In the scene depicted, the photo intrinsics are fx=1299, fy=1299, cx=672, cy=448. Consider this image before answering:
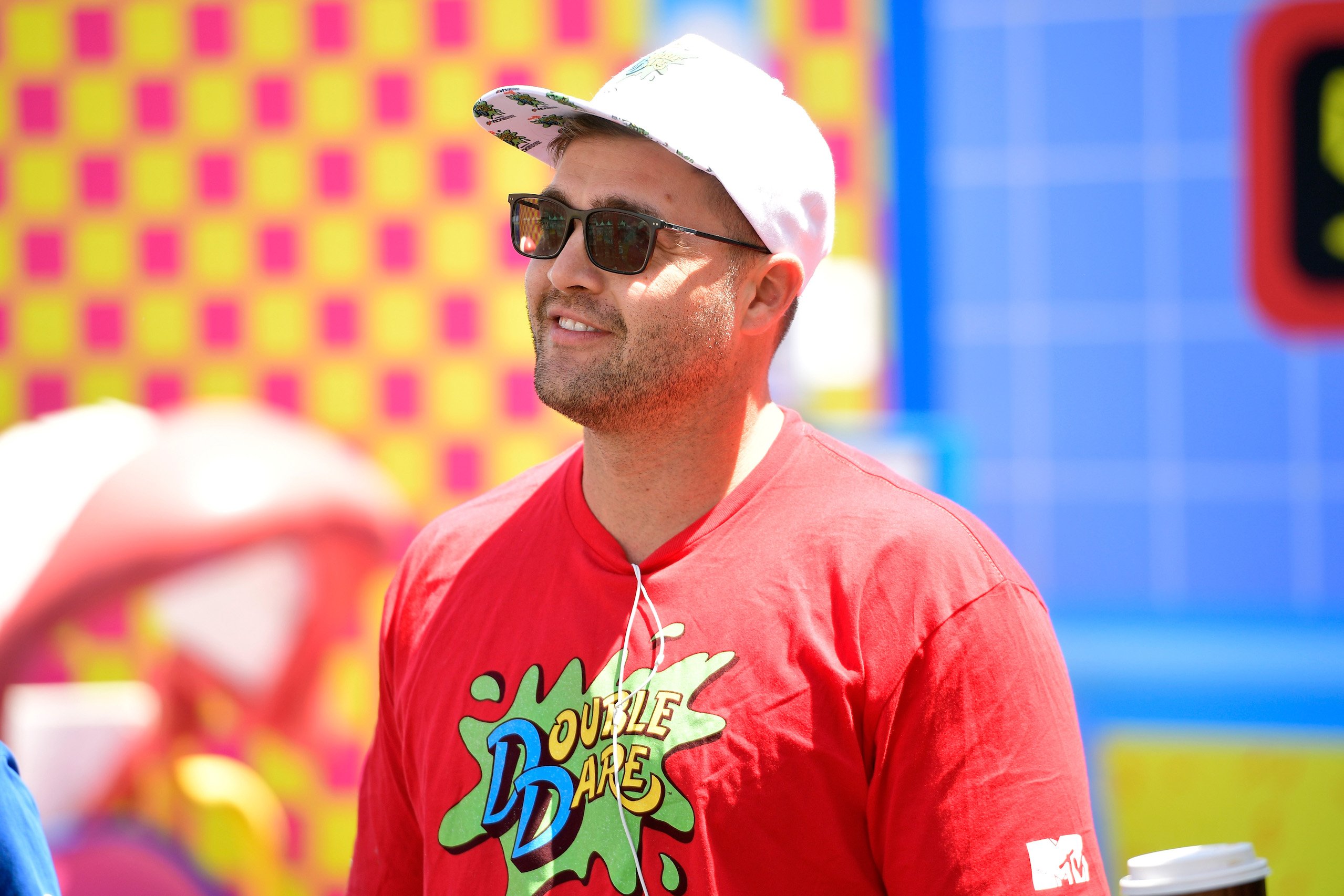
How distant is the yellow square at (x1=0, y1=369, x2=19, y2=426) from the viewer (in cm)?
341

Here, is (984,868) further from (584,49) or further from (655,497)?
(584,49)

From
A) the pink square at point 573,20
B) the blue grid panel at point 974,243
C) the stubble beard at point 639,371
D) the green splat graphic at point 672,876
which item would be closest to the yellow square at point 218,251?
the pink square at point 573,20

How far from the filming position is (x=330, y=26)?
3.25 m

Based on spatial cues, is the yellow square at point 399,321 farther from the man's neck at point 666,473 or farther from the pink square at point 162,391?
the man's neck at point 666,473

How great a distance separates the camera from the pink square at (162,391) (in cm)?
334

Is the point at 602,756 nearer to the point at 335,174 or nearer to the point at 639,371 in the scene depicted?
the point at 639,371

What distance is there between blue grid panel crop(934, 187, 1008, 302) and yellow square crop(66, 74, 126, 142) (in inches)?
82.6

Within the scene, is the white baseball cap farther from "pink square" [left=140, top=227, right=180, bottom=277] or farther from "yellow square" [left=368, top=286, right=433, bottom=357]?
"pink square" [left=140, top=227, right=180, bottom=277]

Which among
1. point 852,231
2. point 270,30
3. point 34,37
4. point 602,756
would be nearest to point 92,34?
point 34,37

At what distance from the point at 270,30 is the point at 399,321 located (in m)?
0.81

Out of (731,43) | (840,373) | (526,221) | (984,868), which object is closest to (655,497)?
(526,221)

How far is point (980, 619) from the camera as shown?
116 centimetres

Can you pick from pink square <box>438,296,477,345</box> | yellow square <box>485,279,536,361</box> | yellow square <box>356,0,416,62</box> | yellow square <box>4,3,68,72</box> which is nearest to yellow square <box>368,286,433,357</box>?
pink square <box>438,296,477,345</box>

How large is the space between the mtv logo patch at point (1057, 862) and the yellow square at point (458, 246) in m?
2.35
